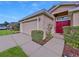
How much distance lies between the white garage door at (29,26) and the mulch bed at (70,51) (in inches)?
25.9

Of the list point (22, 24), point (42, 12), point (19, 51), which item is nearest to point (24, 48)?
point (19, 51)

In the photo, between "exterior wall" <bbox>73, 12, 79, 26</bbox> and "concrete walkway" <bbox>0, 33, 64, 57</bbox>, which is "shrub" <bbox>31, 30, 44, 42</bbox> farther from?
"exterior wall" <bbox>73, 12, 79, 26</bbox>

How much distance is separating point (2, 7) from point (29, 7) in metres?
0.47

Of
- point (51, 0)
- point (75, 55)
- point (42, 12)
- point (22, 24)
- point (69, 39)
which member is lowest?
point (75, 55)

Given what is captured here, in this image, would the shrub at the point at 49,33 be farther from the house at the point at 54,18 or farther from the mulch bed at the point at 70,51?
the mulch bed at the point at 70,51

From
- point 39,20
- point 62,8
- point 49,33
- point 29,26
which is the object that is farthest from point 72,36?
point 29,26

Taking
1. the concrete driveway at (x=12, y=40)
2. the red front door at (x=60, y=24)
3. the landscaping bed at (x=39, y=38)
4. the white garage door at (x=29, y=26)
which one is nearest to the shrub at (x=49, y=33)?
the landscaping bed at (x=39, y=38)

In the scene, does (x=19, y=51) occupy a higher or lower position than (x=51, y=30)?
lower

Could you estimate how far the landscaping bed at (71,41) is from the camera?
3.03 metres

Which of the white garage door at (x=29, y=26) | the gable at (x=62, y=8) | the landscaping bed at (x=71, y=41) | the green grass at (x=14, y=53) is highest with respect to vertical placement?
the gable at (x=62, y=8)

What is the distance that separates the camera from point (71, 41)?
3053 millimetres

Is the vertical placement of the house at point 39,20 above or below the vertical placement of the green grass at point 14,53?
above

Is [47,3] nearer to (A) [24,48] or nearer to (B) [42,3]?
(B) [42,3]

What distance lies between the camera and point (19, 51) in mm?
3150
